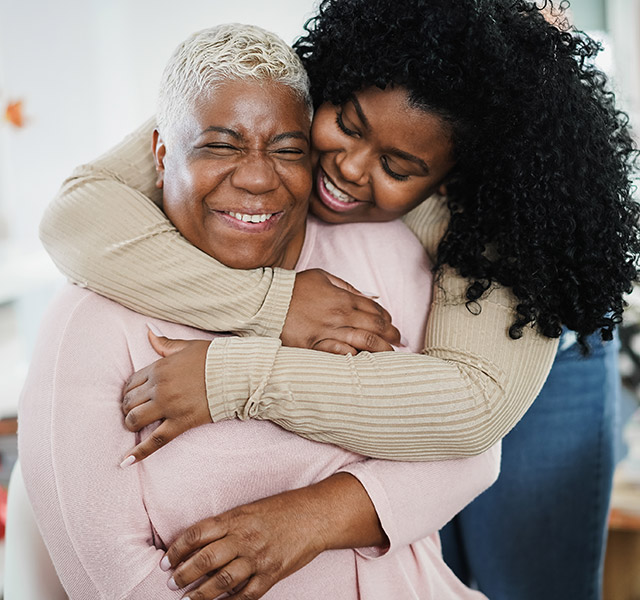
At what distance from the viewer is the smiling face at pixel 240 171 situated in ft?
4.46

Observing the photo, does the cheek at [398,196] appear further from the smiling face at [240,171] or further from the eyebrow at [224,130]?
the eyebrow at [224,130]

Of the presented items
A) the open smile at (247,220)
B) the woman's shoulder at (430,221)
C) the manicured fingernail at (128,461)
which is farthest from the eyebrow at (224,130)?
the manicured fingernail at (128,461)

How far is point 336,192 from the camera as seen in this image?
1.55 metres

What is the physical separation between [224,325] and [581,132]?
2.51 feet

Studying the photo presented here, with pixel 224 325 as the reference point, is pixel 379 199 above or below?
above

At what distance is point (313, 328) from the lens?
1.40m

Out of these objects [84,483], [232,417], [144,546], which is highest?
[232,417]

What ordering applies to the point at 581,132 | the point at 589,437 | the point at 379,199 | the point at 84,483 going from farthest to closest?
the point at 589,437
the point at 379,199
the point at 581,132
the point at 84,483

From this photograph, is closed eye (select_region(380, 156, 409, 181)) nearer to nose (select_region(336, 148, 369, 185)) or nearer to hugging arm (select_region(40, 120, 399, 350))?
nose (select_region(336, 148, 369, 185))

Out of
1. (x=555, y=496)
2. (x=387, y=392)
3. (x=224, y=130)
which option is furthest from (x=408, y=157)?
(x=555, y=496)

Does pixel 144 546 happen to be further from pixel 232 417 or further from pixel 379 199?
pixel 379 199

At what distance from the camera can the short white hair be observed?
136cm

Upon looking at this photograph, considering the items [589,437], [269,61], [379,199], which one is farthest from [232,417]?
[589,437]

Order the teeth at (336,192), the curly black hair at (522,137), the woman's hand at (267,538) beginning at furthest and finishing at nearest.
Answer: the teeth at (336,192), the curly black hair at (522,137), the woman's hand at (267,538)
